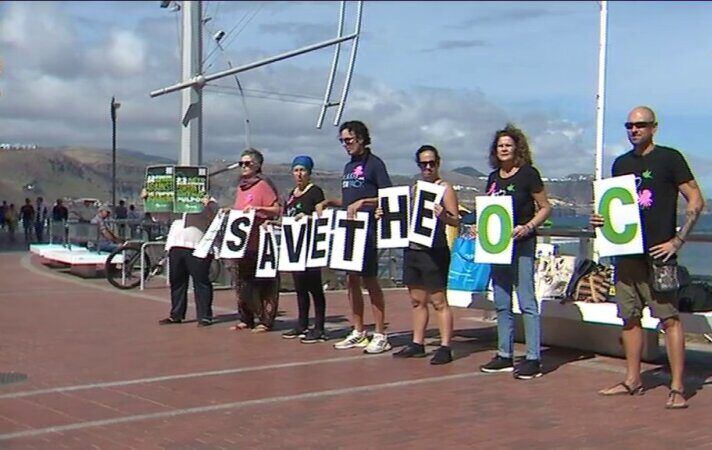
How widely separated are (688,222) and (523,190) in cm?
147

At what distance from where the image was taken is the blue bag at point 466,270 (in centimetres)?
969

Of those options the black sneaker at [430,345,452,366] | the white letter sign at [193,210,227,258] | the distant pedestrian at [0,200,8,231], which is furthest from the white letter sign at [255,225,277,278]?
the distant pedestrian at [0,200,8,231]

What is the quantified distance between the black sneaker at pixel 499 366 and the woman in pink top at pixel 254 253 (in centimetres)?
316

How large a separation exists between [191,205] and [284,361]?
351 centimetres

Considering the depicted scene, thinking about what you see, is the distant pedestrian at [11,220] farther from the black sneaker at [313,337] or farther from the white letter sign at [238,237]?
the black sneaker at [313,337]

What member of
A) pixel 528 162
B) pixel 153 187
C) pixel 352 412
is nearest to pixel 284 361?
pixel 352 412

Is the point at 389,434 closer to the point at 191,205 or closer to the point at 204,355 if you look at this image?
the point at 204,355

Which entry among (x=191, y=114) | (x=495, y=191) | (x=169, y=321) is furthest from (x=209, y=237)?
(x=191, y=114)

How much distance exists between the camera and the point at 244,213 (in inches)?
420

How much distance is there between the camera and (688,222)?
6898 millimetres

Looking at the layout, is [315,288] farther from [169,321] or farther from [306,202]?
[169,321]

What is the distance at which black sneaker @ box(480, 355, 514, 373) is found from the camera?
8281mm

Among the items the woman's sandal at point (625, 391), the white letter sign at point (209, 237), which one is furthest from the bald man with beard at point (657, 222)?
the white letter sign at point (209, 237)

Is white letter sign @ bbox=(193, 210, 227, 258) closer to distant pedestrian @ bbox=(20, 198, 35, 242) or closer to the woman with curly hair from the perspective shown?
the woman with curly hair
